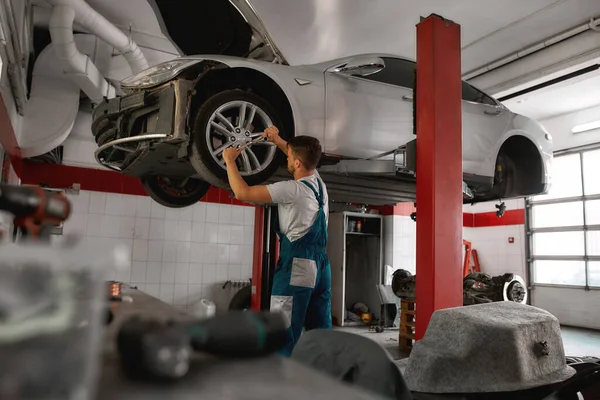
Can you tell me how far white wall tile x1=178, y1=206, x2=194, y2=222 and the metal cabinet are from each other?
2.35m

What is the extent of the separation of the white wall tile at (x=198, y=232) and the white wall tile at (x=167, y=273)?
1.66 ft

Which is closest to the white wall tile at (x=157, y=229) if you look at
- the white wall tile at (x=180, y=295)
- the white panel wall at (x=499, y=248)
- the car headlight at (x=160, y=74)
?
the white wall tile at (x=180, y=295)

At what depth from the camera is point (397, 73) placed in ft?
12.7

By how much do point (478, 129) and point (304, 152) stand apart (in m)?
2.34

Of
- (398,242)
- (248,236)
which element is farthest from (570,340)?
(248,236)

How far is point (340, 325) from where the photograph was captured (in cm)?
735

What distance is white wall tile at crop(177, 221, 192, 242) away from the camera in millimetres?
6840

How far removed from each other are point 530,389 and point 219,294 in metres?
6.11

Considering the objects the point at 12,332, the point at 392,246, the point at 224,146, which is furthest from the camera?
the point at 392,246

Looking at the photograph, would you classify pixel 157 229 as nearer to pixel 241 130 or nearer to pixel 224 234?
pixel 224 234

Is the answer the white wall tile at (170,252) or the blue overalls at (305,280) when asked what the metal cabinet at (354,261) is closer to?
the white wall tile at (170,252)

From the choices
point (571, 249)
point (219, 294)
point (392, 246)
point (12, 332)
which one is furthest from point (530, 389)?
point (571, 249)

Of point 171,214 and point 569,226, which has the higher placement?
point 569,226

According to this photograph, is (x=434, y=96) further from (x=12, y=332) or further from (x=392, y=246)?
(x=392, y=246)
